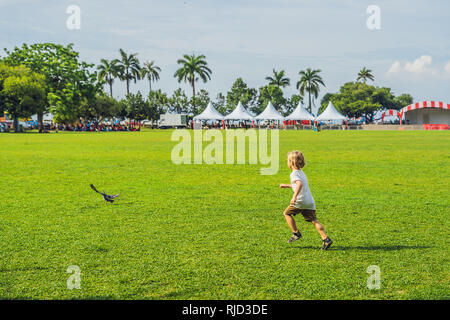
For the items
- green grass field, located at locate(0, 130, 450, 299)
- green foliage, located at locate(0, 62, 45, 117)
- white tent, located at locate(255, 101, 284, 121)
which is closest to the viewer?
green grass field, located at locate(0, 130, 450, 299)

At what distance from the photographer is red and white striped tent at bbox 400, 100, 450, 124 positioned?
81.1 m

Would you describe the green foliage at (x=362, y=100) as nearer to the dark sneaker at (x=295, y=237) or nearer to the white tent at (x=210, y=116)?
the white tent at (x=210, y=116)

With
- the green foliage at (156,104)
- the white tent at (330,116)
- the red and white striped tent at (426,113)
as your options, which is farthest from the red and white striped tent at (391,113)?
the green foliage at (156,104)

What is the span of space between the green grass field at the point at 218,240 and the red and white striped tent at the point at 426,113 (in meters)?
75.1

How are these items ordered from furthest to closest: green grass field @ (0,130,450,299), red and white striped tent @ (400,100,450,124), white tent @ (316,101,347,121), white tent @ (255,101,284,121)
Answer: red and white striped tent @ (400,100,450,124)
white tent @ (255,101,284,121)
white tent @ (316,101,347,121)
green grass field @ (0,130,450,299)

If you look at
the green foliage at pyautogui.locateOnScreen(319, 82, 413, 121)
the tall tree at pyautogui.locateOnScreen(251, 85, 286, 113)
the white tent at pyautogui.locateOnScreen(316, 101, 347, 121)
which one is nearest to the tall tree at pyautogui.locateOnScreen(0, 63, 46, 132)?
the white tent at pyautogui.locateOnScreen(316, 101, 347, 121)

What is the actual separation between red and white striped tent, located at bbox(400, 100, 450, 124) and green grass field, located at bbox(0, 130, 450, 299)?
75127mm

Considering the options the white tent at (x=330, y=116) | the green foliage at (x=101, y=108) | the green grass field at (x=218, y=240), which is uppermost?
the green foliage at (x=101, y=108)

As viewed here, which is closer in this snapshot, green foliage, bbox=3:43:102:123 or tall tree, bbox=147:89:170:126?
green foliage, bbox=3:43:102:123

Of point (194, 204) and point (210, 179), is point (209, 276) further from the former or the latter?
point (210, 179)

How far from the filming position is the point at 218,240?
6.11m

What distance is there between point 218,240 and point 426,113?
292 feet

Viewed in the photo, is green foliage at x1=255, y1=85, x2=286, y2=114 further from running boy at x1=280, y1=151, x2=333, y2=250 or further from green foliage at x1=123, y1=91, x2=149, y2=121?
running boy at x1=280, y1=151, x2=333, y2=250

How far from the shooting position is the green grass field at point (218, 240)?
4.45 m
